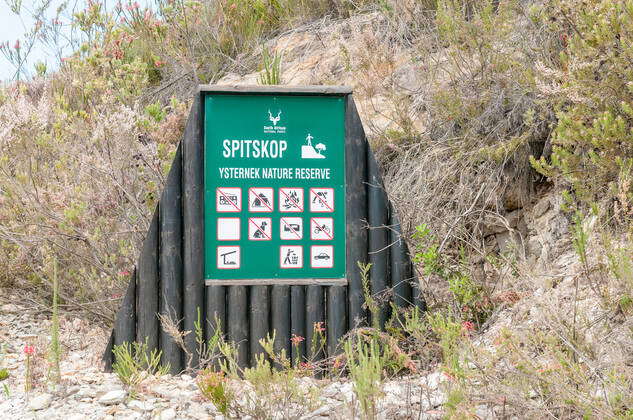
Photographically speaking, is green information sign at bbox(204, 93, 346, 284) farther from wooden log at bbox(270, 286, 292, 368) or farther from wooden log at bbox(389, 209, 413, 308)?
wooden log at bbox(389, 209, 413, 308)

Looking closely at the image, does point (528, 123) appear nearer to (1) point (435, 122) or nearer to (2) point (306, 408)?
(1) point (435, 122)

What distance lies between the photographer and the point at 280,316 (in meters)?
5.25

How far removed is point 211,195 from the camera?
17.1 feet

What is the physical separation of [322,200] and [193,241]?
2.97 ft

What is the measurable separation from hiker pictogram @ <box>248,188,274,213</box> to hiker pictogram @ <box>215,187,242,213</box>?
73 mm

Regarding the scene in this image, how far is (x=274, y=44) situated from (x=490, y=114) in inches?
158

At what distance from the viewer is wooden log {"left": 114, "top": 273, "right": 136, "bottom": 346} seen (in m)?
5.21

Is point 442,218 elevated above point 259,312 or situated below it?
above

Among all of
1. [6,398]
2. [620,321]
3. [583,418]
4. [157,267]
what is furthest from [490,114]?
[6,398]

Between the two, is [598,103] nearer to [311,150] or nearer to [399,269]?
[399,269]

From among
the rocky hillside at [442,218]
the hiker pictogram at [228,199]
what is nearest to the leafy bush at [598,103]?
the rocky hillside at [442,218]

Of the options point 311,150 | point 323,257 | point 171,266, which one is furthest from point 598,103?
point 171,266

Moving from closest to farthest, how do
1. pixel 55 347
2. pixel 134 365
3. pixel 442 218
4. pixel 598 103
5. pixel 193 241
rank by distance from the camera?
pixel 55 347, pixel 134 365, pixel 193 241, pixel 598 103, pixel 442 218

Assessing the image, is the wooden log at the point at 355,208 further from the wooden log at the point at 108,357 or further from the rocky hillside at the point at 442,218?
the wooden log at the point at 108,357
